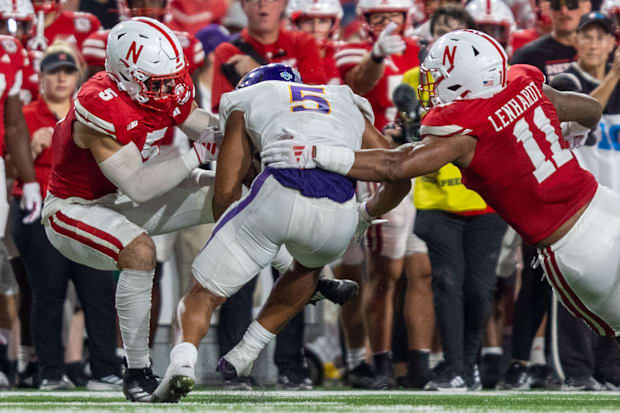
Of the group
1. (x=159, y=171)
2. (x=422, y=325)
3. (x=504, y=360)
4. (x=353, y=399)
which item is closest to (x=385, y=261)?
(x=422, y=325)

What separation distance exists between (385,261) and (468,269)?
20.1 inches

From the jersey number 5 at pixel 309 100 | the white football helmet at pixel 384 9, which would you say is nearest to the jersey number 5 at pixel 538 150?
the jersey number 5 at pixel 309 100

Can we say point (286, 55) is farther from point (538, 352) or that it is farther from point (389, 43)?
point (538, 352)

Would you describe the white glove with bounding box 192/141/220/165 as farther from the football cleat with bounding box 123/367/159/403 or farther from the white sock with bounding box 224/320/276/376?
the football cleat with bounding box 123/367/159/403

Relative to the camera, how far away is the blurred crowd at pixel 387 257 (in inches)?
270

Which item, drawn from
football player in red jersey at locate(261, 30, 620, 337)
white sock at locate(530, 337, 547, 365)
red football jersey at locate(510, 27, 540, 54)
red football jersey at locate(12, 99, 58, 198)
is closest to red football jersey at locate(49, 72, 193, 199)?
football player in red jersey at locate(261, 30, 620, 337)

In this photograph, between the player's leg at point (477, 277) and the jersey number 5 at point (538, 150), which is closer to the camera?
the jersey number 5 at point (538, 150)

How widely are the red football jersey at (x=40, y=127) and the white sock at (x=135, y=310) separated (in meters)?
1.84

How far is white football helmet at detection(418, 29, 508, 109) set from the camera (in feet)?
17.2

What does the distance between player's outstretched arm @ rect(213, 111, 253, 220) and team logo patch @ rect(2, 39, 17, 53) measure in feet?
7.66

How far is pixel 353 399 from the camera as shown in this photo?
5926 millimetres

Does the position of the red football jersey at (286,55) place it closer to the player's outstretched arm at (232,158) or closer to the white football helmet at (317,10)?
the white football helmet at (317,10)

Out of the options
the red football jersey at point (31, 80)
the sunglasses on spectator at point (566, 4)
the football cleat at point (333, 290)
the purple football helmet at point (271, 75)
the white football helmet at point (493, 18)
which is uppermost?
the sunglasses on spectator at point (566, 4)

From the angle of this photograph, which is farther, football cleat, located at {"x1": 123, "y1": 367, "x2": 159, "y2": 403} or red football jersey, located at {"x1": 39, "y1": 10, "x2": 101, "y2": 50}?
red football jersey, located at {"x1": 39, "y1": 10, "x2": 101, "y2": 50}
